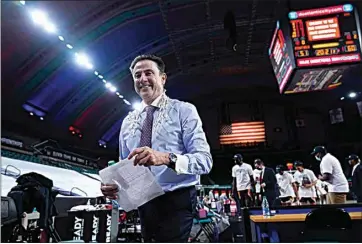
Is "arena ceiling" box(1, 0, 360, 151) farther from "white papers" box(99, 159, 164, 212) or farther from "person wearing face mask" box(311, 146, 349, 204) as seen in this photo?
"white papers" box(99, 159, 164, 212)

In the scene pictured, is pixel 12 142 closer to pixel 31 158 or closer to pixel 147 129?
pixel 31 158

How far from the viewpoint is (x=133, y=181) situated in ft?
2.75

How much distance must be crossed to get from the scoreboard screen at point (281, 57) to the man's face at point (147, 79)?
273 cm

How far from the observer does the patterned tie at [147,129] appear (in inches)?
36.2

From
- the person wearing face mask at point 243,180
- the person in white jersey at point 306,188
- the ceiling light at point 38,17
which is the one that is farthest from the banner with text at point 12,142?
the person in white jersey at point 306,188

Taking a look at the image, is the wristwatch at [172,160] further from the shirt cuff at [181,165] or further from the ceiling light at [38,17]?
the ceiling light at [38,17]

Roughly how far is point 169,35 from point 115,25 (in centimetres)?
95

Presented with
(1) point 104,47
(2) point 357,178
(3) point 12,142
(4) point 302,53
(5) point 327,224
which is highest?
(1) point 104,47

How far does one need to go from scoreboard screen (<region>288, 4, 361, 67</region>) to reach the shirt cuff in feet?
9.45

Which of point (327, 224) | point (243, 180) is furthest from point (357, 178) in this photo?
point (327, 224)

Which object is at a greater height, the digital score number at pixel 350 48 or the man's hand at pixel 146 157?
the digital score number at pixel 350 48

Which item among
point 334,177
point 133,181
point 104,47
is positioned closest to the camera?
point 133,181

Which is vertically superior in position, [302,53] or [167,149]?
[302,53]

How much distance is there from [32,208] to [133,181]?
6.03 ft
